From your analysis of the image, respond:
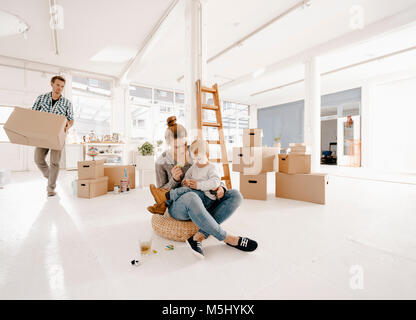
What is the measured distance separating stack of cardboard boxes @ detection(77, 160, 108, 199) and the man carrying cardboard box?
0.32 metres

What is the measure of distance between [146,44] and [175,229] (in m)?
4.59

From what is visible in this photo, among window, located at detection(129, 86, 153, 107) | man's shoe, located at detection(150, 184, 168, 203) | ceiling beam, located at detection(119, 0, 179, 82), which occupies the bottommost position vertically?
man's shoe, located at detection(150, 184, 168, 203)

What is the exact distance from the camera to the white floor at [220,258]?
93cm

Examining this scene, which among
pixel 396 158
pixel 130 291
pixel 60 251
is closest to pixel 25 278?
pixel 60 251

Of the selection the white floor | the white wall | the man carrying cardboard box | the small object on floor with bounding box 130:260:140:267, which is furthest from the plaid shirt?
the white wall

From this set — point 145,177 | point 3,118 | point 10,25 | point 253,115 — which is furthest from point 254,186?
point 253,115

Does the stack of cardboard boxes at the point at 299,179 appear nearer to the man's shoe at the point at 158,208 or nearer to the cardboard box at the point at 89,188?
the man's shoe at the point at 158,208

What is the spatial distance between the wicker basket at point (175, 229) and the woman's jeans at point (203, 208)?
38 millimetres

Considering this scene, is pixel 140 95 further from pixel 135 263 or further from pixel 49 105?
pixel 135 263

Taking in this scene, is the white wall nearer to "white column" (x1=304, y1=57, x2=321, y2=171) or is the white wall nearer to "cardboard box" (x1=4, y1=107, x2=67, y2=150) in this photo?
"white column" (x1=304, y1=57, x2=321, y2=171)

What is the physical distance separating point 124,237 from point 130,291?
636mm

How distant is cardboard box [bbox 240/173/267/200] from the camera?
264cm

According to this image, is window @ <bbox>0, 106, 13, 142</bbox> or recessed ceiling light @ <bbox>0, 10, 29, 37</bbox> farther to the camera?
window @ <bbox>0, 106, 13, 142</bbox>

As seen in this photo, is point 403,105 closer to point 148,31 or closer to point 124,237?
point 148,31
